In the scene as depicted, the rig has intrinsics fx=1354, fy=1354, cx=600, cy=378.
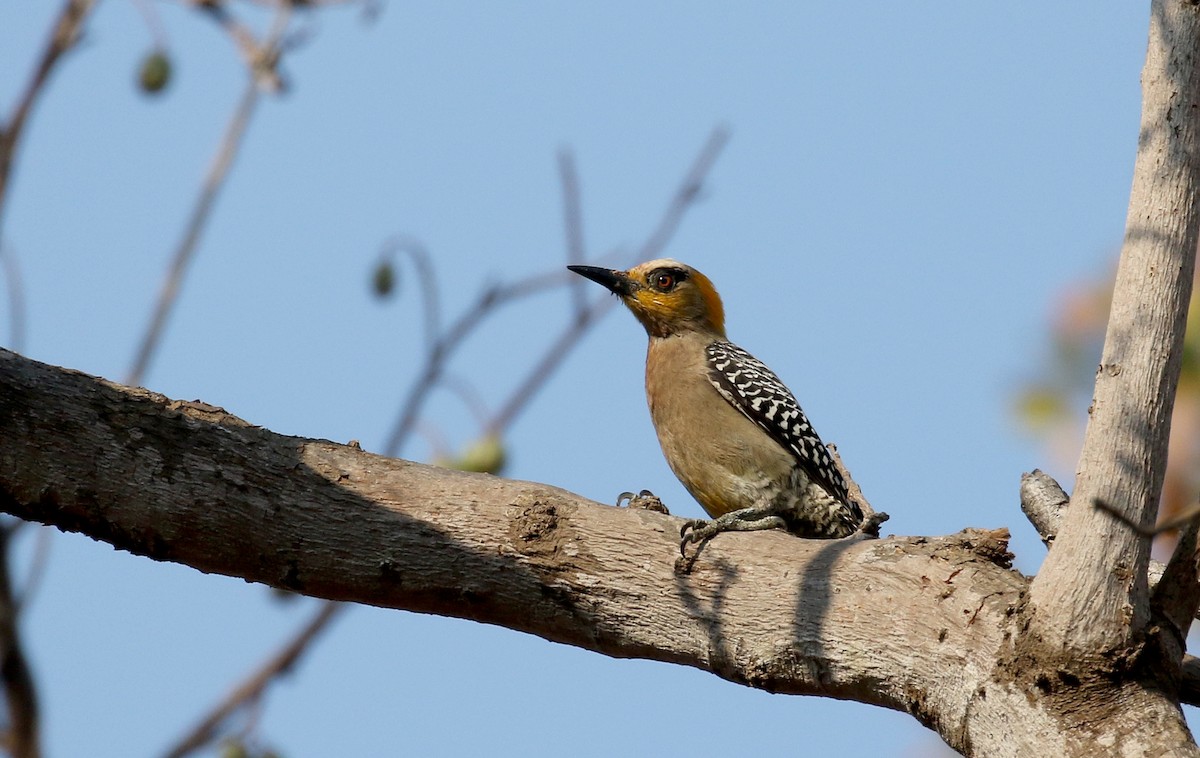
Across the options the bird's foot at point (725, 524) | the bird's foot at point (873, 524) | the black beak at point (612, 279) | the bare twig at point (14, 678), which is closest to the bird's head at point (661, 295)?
the black beak at point (612, 279)

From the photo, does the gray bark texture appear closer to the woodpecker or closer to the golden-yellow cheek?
the woodpecker

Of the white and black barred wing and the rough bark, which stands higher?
the white and black barred wing

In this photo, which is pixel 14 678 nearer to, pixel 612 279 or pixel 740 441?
pixel 740 441

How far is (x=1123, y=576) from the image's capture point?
3.89 meters

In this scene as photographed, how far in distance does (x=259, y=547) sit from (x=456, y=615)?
722 mm

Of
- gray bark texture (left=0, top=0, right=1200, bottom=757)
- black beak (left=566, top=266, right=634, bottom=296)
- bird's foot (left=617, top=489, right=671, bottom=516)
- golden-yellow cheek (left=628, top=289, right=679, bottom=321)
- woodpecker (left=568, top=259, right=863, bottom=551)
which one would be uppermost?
black beak (left=566, top=266, right=634, bottom=296)

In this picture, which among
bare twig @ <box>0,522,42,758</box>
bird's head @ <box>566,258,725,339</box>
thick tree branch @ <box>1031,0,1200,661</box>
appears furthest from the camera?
bird's head @ <box>566,258,725,339</box>

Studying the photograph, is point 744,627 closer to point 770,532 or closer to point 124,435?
point 770,532

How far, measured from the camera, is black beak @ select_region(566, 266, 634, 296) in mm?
8820

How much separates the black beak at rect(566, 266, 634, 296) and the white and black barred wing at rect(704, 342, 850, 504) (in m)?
0.84

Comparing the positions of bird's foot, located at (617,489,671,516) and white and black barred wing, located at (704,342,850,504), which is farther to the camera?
white and black barred wing, located at (704,342,850,504)

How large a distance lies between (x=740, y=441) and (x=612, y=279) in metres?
1.82

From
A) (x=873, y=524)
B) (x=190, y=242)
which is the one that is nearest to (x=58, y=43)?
(x=190, y=242)

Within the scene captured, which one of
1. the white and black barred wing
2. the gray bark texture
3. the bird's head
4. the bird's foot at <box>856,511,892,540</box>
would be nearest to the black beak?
the bird's head
